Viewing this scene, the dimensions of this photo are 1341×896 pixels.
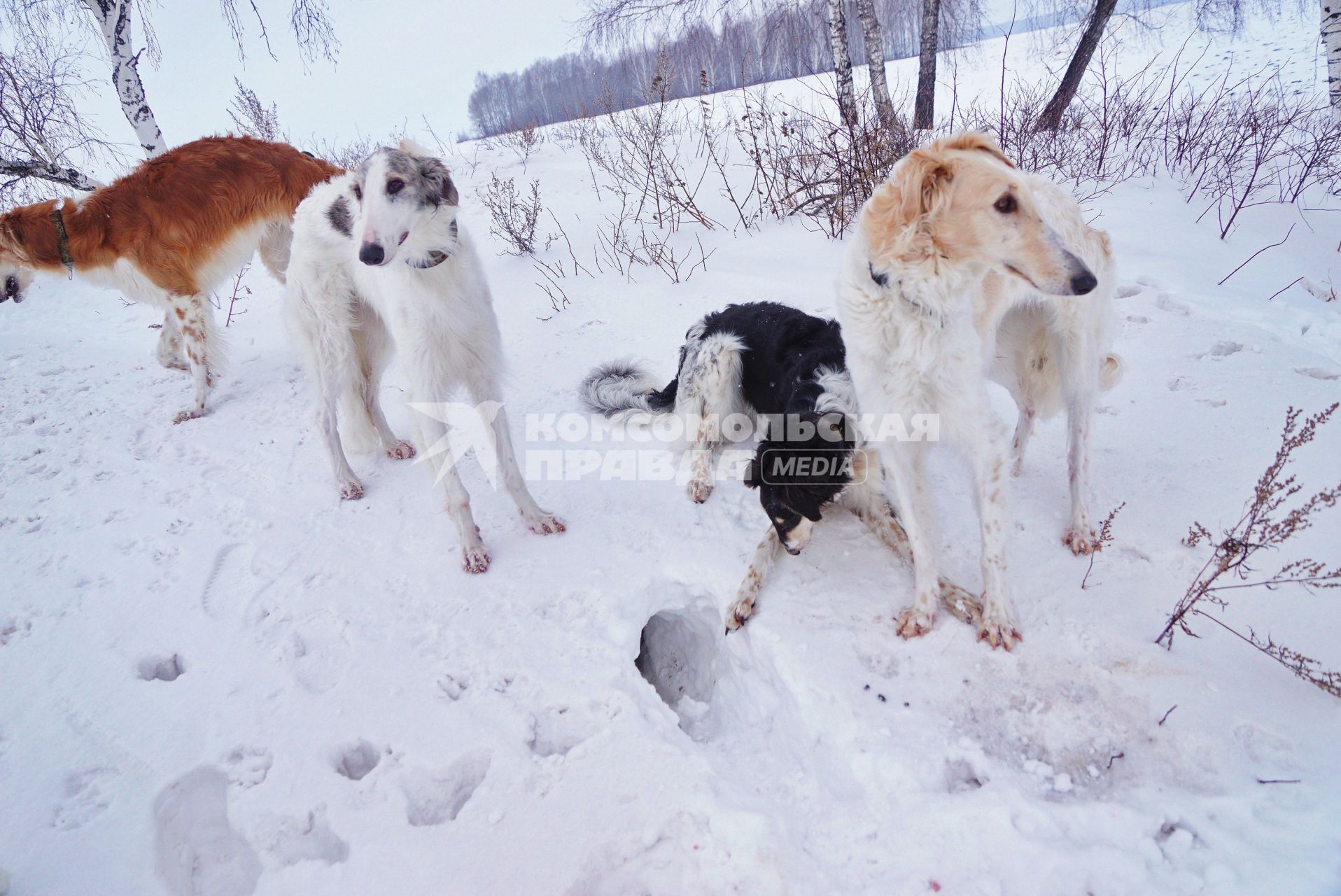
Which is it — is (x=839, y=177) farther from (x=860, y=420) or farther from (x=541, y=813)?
(x=541, y=813)

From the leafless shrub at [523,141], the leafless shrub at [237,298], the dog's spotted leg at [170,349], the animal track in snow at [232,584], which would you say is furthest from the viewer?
the leafless shrub at [523,141]

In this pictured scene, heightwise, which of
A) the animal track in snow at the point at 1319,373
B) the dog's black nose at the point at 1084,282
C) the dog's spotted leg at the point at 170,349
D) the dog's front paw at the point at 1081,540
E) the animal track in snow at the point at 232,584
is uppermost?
the dog's black nose at the point at 1084,282

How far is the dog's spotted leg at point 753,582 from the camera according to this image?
2244mm

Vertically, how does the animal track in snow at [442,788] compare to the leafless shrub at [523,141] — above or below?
below

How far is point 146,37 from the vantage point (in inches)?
253

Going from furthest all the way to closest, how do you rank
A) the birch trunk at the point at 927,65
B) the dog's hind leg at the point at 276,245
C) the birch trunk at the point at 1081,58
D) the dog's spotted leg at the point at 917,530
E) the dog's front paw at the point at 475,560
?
1. the birch trunk at the point at 927,65
2. the birch trunk at the point at 1081,58
3. the dog's hind leg at the point at 276,245
4. the dog's front paw at the point at 475,560
5. the dog's spotted leg at the point at 917,530

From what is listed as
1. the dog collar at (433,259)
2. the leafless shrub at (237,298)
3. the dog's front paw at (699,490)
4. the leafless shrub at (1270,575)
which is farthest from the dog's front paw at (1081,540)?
the leafless shrub at (237,298)

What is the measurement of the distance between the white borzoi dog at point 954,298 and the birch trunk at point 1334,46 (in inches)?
252

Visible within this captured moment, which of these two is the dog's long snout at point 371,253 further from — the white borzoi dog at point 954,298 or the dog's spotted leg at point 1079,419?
the dog's spotted leg at point 1079,419

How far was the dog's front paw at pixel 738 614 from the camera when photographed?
88.0 inches

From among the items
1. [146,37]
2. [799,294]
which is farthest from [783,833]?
[146,37]

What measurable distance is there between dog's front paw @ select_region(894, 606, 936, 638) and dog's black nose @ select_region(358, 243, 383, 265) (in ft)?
7.37

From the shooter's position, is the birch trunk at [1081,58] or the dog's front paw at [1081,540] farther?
the birch trunk at [1081,58]

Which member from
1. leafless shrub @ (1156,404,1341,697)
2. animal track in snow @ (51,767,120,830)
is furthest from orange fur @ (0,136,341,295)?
leafless shrub @ (1156,404,1341,697)
